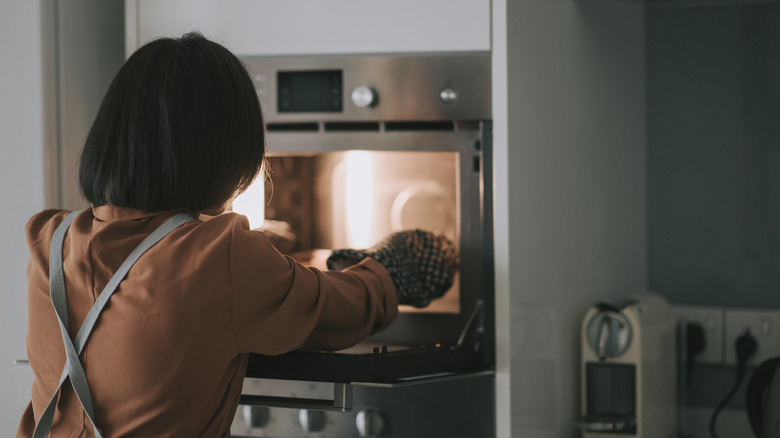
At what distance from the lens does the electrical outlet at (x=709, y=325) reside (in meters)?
1.55

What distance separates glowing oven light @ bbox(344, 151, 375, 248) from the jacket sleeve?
12.9 inches

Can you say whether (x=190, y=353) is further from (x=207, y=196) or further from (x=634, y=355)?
(x=634, y=355)

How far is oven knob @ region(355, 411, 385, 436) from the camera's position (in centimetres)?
113

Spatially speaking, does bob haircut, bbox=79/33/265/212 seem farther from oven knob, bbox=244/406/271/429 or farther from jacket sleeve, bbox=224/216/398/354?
oven knob, bbox=244/406/271/429

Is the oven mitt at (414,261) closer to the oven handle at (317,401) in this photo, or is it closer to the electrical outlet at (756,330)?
the oven handle at (317,401)

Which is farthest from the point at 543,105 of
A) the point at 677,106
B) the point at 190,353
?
the point at 190,353

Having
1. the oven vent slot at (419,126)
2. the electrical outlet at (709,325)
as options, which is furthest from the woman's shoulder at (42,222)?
the electrical outlet at (709,325)

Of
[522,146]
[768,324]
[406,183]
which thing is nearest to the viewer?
[522,146]

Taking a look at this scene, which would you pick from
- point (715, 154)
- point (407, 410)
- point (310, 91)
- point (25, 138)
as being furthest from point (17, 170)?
point (715, 154)

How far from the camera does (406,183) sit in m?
1.33

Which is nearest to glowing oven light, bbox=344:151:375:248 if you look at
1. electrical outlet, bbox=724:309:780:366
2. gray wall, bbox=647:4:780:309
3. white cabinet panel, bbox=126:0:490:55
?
white cabinet panel, bbox=126:0:490:55

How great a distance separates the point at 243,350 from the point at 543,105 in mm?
581

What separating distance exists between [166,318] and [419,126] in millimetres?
523

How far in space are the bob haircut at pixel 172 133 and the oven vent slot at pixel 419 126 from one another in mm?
335
